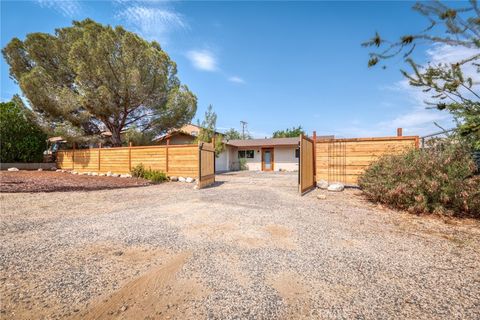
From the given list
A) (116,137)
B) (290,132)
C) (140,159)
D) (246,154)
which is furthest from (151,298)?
(290,132)

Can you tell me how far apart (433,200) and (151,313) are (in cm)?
593

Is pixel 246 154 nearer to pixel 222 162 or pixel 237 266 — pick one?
pixel 222 162

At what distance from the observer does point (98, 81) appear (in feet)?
48.8

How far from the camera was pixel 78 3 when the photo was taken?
6.64 metres

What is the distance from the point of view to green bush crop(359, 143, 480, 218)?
4.78 meters

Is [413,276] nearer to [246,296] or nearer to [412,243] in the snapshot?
[412,243]

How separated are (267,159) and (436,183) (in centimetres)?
1894

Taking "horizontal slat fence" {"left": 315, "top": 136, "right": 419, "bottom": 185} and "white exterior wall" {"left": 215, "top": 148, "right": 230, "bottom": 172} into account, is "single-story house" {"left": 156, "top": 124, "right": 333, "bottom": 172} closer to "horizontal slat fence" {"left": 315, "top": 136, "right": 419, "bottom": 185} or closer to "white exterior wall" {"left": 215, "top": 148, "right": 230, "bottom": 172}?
"white exterior wall" {"left": 215, "top": 148, "right": 230, "bottom": 172}

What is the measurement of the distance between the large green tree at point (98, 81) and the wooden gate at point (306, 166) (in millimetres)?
11048

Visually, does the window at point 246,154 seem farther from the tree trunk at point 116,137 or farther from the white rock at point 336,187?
the white rock at point 336,187

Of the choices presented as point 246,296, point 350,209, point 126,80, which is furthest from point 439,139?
point 126,80

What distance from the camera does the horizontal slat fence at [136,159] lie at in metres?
11.5

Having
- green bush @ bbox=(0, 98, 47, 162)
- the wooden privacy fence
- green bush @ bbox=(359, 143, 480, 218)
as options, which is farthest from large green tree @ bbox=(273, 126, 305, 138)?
green bush @ bbox=(359, 143, 480, 218)

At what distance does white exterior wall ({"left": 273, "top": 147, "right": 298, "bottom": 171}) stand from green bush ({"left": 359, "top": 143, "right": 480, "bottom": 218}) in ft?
55.4
